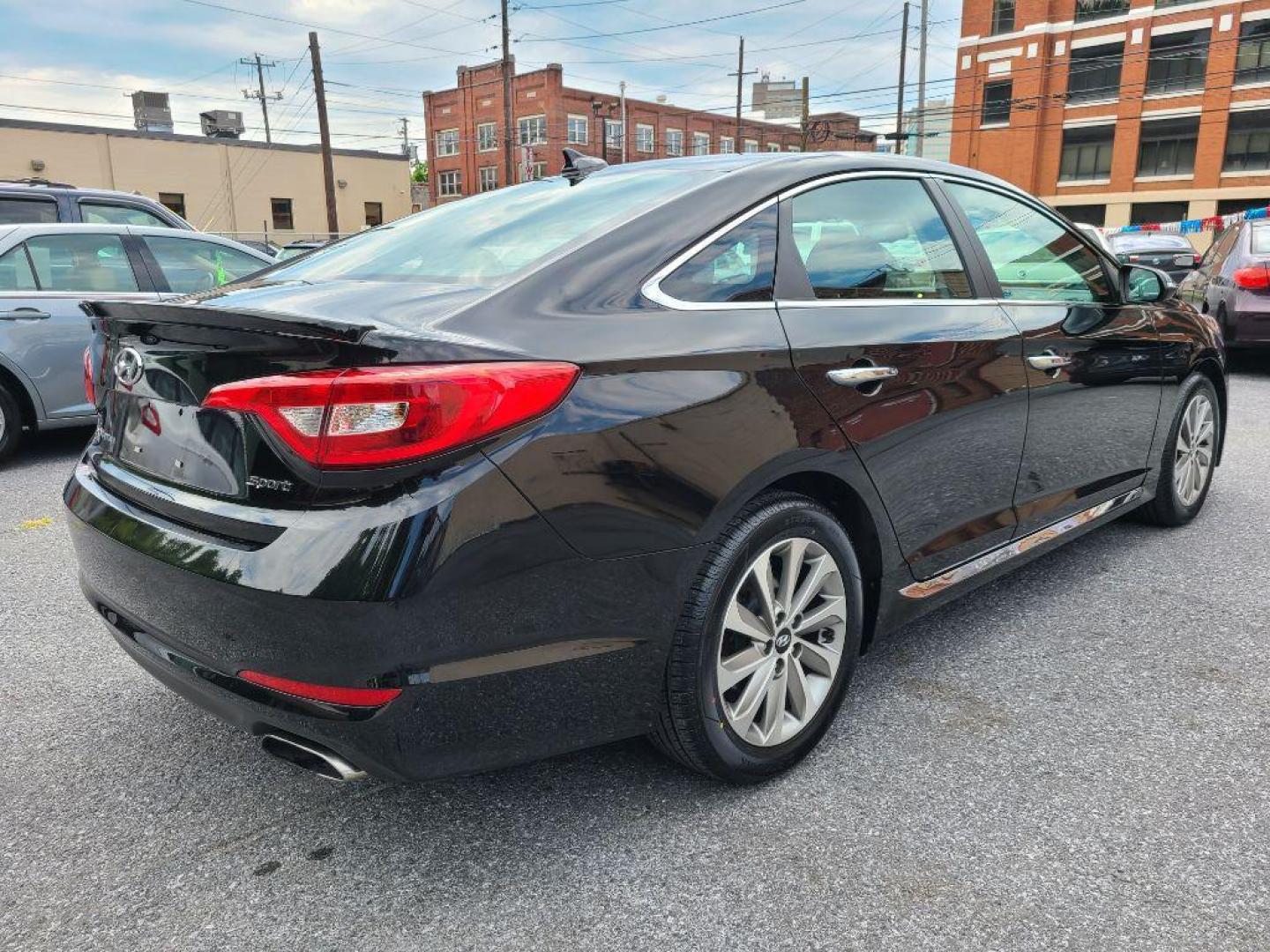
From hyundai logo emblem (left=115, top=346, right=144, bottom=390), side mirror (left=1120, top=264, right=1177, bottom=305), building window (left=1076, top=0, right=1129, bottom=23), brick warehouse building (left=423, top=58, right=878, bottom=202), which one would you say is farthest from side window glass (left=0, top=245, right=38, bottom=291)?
building window (left=1076, top=0, right=1129, bottom=23)

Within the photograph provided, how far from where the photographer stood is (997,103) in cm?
4822

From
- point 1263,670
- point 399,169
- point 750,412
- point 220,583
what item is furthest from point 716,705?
point 399,169

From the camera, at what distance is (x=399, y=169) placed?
46406mm

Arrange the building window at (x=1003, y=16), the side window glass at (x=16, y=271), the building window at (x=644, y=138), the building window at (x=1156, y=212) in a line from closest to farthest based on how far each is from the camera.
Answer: the side window glass at (x=16, y=271) → the building window at (x=1156, y=212) → the building window at (x=1003, y=16) → the building window at (x=644, y=138)

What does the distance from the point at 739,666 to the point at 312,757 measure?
97 centimetres

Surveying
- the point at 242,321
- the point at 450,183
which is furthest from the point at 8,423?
the point at 450,183

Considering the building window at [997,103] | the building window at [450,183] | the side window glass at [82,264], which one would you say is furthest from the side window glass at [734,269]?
the building window at [450,183]

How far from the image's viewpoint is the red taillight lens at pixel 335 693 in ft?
5.98

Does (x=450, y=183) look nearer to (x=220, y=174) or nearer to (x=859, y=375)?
(x=220, y=174)

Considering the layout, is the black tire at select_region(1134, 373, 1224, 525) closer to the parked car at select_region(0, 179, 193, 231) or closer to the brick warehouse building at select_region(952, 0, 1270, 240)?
the parked car at select_region(0, 179, 193, 231)

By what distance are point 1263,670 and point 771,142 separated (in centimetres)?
7256

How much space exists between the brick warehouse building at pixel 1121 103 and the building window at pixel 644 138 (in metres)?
20.2

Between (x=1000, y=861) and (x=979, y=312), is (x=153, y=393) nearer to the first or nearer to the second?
(x=1000, y=861)

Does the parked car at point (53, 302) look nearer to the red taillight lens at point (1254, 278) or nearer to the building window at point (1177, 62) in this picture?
the red taillight lens at point (1254, 278)
